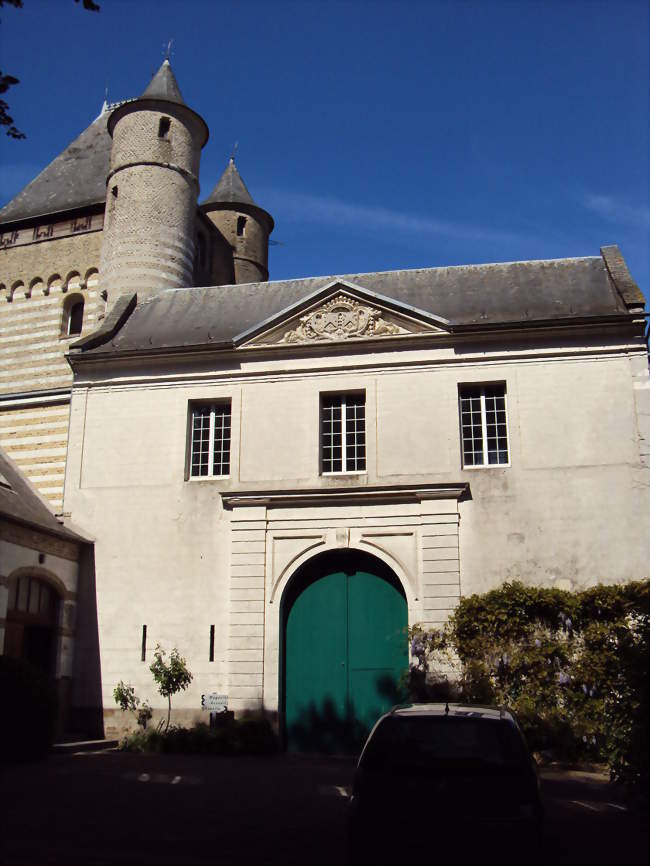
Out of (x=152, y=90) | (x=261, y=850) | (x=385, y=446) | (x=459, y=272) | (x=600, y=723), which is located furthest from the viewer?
(x=152, y=90)

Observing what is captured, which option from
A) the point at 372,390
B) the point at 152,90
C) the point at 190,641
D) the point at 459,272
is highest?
the point at 152,90

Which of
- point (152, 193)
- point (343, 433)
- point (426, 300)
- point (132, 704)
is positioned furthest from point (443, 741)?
point (152, 193)

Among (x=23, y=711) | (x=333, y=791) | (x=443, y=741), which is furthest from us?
(x=23, y=711)

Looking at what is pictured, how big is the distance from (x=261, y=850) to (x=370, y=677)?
863 cm

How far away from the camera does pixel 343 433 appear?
55.2 feet

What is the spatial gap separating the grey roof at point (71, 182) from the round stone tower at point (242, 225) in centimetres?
387

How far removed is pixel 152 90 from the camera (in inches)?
925

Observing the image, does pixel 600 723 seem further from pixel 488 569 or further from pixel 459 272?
pixel 459 272

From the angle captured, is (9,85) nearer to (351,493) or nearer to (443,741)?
(443,741)

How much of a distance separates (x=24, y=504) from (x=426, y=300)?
911cm

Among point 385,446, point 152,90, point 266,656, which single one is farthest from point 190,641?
point 152,90

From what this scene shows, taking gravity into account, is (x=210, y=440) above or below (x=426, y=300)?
below

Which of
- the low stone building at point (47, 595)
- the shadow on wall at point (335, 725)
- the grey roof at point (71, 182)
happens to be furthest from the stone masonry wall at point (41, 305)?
the shadow on wall at point (335, 725)

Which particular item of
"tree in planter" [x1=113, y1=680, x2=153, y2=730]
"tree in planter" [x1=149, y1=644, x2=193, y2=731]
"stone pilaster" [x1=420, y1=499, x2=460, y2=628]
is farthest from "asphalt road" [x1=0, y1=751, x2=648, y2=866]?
"stone pilaster" [x1=420, y1=499, x2=460, y2=628]
